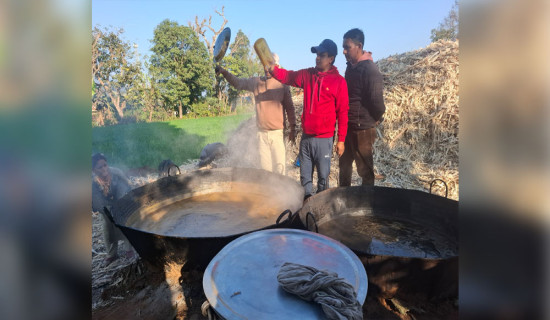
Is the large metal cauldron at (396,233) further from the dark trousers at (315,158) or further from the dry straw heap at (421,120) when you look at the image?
the dry straw heap at (421,120)

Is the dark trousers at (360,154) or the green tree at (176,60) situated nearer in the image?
the dark trousers at (360,154)

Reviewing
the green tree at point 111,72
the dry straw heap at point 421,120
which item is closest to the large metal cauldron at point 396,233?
the dry straw heap at point 421,120

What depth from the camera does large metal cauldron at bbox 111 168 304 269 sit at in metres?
2.50

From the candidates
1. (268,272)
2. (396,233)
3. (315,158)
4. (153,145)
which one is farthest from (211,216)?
(153,145)

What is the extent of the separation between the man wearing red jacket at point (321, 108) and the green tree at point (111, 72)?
15.8 meters

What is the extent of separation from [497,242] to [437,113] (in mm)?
7513

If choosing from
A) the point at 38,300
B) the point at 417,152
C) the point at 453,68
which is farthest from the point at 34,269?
the point at 453,68

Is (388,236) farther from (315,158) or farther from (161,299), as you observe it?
(161,299)

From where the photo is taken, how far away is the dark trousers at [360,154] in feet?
14.6

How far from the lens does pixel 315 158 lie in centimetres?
435

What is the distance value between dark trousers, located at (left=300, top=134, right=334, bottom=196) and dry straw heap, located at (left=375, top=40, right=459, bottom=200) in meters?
2.73

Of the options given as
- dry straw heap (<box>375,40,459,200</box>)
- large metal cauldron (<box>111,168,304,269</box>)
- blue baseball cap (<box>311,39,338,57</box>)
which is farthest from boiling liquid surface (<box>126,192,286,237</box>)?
dry straw heap (<box>375,40,459,200</box>)

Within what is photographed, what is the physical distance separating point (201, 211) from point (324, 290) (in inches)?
106

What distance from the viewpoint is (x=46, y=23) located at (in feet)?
1.82
